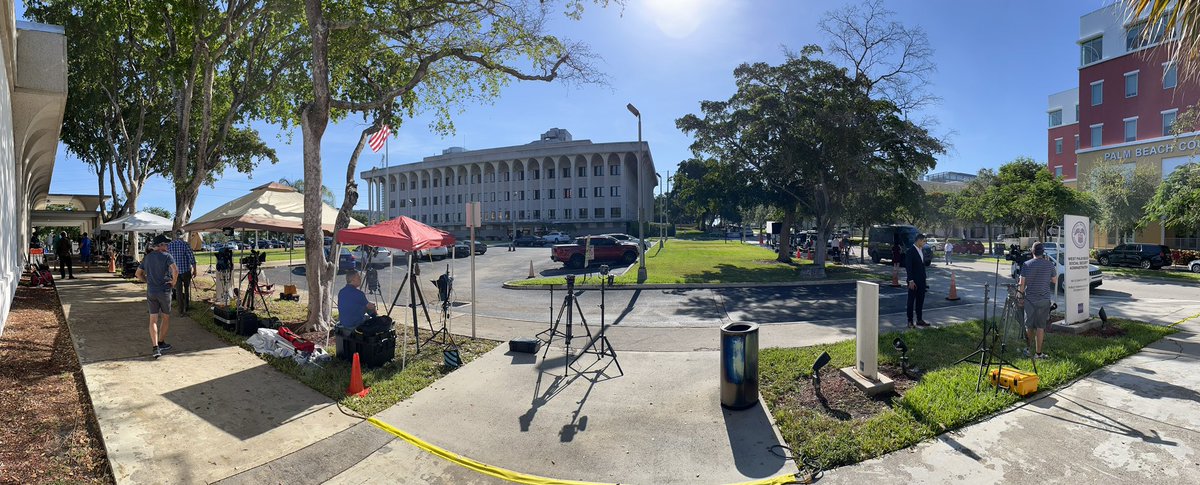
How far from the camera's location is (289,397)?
5930 millimetres

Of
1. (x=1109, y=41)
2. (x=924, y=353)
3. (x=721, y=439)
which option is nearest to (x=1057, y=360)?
(x=924, y=353)

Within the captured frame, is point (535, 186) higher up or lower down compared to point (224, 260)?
higher up

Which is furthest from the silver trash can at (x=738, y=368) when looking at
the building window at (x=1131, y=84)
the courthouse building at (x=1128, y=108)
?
the building window at (x=1131, y=84)

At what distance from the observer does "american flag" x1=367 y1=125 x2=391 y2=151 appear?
1196 cm

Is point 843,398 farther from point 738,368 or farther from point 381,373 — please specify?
point 381,373

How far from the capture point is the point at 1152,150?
39.1 metres

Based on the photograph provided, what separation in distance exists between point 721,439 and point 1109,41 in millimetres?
57793

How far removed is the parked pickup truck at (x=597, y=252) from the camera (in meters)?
25.6

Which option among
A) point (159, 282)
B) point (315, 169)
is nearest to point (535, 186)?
point (315, 169)

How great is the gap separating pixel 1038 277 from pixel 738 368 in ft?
18.1

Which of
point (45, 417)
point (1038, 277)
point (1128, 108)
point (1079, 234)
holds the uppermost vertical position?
point (1128, 108)

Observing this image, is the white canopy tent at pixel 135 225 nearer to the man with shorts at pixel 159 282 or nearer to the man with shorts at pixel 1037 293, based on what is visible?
Answer: the man with shorts at pixel 159 282

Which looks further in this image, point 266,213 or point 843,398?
point 266,213

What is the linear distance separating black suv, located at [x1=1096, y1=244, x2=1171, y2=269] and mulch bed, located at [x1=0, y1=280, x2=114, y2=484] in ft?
125
